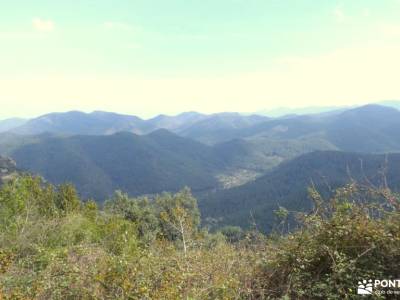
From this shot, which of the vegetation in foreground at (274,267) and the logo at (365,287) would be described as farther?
the vegetation in foreground at (274,267)

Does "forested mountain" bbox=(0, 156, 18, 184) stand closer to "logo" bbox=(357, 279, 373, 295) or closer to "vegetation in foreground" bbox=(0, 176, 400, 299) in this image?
"vegetation in foreground" bbox=(0, 176, 400, 299)

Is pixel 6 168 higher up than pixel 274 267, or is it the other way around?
pixel 274 267

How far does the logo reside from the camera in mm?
5787

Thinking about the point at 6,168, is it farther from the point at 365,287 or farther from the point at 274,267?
the point at 365,287

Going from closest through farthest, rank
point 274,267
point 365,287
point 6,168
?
point 365,287 → point 274,267 → point 6,168

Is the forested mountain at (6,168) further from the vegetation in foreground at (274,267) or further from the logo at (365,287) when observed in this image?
the logo at (365,287)

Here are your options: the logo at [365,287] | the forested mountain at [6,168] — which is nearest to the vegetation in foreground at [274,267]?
the logo at [365,287]

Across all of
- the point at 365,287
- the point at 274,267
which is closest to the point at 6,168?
the point at 274,267

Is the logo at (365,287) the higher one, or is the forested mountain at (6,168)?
the logo at (365,287)

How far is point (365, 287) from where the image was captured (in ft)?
19.4

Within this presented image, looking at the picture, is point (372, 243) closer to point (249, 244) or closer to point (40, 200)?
point (249, 244)

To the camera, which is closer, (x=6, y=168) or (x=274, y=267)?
(x=274, y=267)

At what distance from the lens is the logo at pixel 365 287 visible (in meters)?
5.79

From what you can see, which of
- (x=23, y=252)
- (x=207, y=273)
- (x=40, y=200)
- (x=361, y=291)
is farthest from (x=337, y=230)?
(x=40, y=200)
